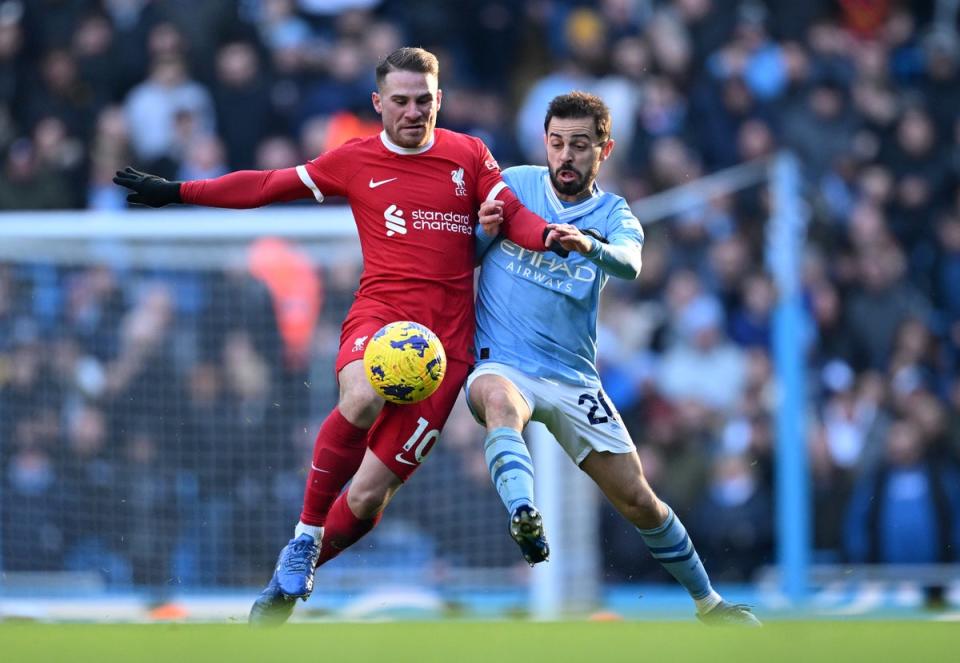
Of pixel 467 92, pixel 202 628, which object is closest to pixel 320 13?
pixel 467 92

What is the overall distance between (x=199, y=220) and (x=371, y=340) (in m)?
4.55

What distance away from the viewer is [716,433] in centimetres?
1259

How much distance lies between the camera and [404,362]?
290 inches

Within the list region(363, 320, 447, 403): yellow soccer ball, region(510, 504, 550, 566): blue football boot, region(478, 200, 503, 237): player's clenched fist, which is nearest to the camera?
region(510, 504, 550, 566): blue football boot

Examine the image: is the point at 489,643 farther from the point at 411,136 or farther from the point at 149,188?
the point at 149,188

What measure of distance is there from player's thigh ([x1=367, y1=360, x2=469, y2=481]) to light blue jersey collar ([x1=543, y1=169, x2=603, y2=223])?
2.73 feet

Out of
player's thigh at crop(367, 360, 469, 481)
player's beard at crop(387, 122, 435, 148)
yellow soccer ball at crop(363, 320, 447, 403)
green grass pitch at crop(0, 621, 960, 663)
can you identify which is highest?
player's beard at crop(387, 122, 435, 148)

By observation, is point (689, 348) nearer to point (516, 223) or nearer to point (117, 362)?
point (117, 362)

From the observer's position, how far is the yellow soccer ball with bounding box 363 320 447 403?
24.2 ft

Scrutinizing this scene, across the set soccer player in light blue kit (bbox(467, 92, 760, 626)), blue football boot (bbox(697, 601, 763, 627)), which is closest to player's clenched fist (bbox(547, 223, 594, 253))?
soccer player in light blue kit (bbox(467, 92, 760, 626))

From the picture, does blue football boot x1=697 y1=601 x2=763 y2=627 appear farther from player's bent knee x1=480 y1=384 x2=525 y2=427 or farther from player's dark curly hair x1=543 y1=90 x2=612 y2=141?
player's dark curly hair x1=543 y1=90 x2=612 y2=141

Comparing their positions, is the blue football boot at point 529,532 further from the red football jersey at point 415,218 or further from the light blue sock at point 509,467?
the red football jersey at point 415,218

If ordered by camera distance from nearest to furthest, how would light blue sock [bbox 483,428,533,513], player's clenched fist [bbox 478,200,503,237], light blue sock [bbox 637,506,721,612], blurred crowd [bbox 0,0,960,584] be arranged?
1. light blue sock [bbox 483,428,533,513]
2. player's clenched fist [bbox 478,200,503,237]
3. light blue sock [bbox 637,506,721,612]
4. blurred crowd [bbox 0,0,960,584]

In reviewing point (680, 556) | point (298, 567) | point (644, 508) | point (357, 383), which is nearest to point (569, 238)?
point (357, 383)
